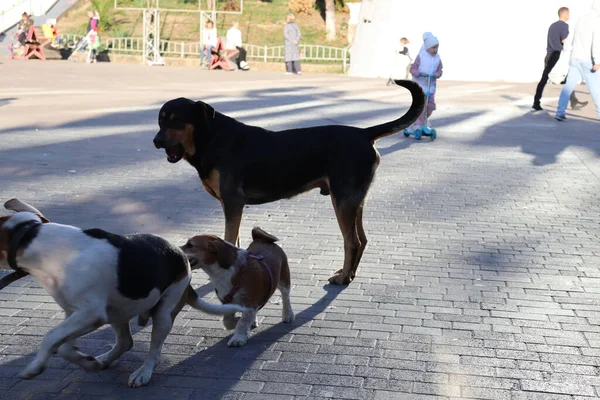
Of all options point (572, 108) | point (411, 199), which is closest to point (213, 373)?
point (411, 199)

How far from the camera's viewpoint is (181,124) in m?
5.72

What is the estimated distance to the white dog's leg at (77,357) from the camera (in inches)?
157

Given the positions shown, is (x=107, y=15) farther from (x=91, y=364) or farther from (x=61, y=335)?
(x=61, y=335)

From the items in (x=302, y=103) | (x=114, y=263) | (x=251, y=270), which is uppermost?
(x=114, y=263)

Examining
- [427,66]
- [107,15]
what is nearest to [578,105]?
[427,66]

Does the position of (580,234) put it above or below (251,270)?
below

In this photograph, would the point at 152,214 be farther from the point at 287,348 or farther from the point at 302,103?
the point at 302,103

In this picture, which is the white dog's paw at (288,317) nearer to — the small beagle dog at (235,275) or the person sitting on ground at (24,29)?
the small beagle dog at (235,275)

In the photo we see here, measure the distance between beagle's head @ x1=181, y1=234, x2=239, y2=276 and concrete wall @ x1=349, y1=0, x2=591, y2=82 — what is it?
26.1 metres

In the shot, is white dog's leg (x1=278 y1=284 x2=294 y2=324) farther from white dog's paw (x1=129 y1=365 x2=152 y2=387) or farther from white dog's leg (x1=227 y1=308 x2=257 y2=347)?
white dog's paw (x1=129 y1=365 x2=152 y2=387)

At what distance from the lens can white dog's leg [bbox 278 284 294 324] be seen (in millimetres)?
5137

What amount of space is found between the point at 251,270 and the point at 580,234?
4116 millimetres

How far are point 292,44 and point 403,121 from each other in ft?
83.9

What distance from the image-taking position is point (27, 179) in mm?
9352
